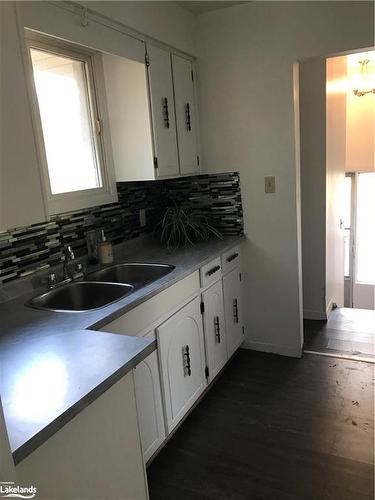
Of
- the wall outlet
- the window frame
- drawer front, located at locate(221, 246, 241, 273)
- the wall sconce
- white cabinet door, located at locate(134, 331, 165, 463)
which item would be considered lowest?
white cabinet door, located at locate(134, 331, 165, 463)

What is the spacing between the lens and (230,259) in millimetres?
2723

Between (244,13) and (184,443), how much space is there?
8.74 ft

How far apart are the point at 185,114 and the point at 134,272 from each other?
1.16 metres

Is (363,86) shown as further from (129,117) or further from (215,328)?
(215,328)

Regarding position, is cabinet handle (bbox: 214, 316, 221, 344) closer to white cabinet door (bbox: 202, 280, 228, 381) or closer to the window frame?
white cabinet door (bbox: 202, 280, 228, 381)

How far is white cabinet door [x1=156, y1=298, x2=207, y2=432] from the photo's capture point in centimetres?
197

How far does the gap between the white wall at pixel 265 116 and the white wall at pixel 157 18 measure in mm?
148

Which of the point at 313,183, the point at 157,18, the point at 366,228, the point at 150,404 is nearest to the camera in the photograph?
the point at 150,404

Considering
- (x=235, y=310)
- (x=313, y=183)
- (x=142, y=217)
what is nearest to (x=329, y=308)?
(x=313, y=183)

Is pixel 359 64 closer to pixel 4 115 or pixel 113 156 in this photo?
pixel 113 156

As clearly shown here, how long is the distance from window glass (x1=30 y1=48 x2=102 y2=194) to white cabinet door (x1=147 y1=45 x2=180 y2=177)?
37 centimetres

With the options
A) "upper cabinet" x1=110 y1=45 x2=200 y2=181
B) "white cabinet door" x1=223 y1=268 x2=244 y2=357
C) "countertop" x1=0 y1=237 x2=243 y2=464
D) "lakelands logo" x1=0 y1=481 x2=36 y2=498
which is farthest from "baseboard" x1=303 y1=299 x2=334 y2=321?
"lakelands logo" x1=0 y1=481 x2=36 y2=498

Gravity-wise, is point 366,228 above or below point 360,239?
above

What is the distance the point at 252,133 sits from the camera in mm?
2719
